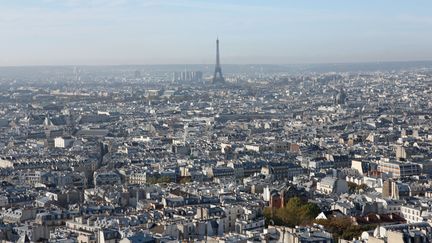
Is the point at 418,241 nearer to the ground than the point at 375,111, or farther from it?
farther from it

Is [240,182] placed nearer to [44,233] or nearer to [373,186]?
[373,186]

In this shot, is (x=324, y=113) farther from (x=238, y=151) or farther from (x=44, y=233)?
(x=44, y=233)

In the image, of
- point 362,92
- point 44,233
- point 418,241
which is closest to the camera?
point 418,241

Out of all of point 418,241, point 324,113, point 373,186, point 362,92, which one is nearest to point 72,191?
point 373,186

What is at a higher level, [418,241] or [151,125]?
[418,241]

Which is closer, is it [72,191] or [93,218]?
[93,218]

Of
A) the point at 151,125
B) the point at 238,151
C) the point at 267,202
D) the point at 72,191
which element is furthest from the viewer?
the point at 151,125

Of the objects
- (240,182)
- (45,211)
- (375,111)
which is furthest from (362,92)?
(45,211)

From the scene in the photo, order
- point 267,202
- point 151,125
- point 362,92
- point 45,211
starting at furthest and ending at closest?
point 362,92 → point 151,125 → point 267,202 → point 45,211

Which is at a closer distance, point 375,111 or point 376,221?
point 376,221
